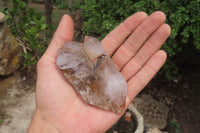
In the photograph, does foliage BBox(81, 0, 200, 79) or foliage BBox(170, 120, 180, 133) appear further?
foliage BBox(170, 120, 180, 133)

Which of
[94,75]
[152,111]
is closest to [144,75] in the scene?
[94,75]

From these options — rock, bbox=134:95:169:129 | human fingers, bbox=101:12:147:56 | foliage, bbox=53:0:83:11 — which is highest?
human fingers, bbox=101:12:147:56

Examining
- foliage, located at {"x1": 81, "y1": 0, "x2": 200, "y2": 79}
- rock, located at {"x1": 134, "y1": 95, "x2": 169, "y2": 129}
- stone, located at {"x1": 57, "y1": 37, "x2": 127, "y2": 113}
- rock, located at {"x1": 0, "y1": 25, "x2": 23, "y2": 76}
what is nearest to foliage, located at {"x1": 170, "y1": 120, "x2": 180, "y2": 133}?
rock, located at {"x1": 134, "y1": 95, "x2": 169, "y2": 129}

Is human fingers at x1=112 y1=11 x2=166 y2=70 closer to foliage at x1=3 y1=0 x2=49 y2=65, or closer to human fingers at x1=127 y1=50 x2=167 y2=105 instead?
human fingers at x1=127 y1=50 x2=167 y2=105

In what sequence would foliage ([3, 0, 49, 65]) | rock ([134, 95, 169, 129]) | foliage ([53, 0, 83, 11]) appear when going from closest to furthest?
rock ([134, 95, 169, 129]) → foliage ([3, 0, 49, 65]) → foliage ([53, 0, 83, 11])

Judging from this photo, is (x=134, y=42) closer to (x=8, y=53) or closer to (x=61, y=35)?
(x=61, y=35)

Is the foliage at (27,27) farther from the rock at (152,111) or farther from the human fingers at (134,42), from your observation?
the rock at (152,111)
